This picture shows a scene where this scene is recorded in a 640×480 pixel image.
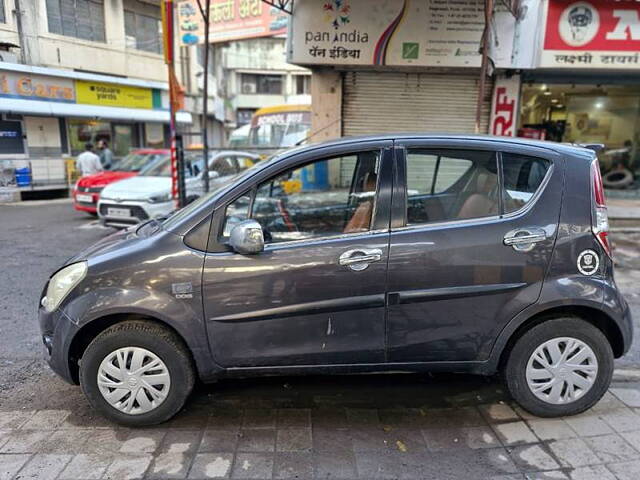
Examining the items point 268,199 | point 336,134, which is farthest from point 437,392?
point 336,134

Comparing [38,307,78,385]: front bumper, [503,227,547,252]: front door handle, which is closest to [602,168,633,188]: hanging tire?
[503,227,547,252]: front door handle

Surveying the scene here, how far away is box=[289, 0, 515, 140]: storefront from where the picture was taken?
348 inches

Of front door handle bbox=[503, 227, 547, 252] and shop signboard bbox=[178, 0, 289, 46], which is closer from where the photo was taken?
front door handle bbox=[503, 227, 547, 252]

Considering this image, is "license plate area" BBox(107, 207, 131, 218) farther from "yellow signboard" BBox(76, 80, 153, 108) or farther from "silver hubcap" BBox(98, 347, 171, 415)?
"yellow signboard" BBox(76, 80, 153, 108)

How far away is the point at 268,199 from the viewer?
3.56 metres

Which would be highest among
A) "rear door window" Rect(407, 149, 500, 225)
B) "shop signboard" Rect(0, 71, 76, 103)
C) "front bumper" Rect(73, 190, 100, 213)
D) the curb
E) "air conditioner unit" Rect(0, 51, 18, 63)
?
"air conditioner unit" Rect(0, 51, 18, 63)

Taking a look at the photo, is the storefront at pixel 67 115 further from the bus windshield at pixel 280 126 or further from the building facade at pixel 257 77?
the building facade at pixel 257 77

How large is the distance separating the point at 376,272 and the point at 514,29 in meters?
8.15

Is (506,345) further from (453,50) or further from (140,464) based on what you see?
(453,50)

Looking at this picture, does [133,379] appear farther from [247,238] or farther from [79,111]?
[79,111]

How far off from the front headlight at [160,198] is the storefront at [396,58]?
134 inches

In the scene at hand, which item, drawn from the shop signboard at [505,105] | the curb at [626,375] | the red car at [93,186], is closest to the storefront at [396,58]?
the shop signboard at [505,105]

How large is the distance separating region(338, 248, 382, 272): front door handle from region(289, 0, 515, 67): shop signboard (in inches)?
285

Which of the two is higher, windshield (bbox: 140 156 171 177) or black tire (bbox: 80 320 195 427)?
windshield (bbox: 140 156 171 177)
